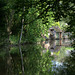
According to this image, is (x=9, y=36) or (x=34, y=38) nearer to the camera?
(x=9, y=36)

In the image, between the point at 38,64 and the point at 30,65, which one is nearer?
the point at 30,65

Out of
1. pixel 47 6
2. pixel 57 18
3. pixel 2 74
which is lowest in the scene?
pixel 2 74

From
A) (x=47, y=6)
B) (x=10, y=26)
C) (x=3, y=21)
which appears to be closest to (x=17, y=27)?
(x=10, y=26)

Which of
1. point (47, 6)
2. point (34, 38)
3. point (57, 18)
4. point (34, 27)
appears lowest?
point (34, 38)

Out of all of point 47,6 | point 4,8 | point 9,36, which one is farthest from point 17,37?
point 47,6

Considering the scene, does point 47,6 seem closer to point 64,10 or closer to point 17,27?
point 64,10

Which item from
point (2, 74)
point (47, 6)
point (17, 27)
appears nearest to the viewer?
point (2, 74)

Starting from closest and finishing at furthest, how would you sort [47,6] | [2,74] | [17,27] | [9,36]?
1. [2,74]
2. [47,6]
3. [9,36]
4. [17,27]

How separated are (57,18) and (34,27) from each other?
17.4 meters

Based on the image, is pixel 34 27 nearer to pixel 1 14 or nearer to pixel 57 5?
pixel 1 14

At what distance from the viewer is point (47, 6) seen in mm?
3824

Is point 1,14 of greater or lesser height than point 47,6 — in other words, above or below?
below

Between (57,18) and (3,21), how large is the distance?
16.8m

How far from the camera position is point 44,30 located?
21062mm
